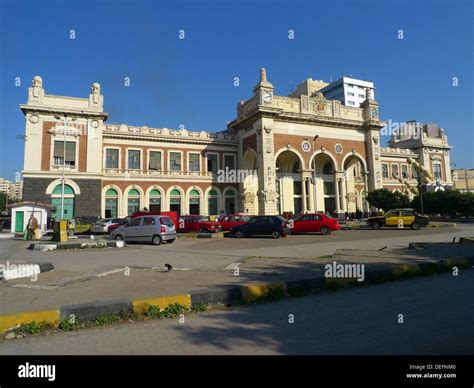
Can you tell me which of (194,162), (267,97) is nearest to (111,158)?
(194,162)

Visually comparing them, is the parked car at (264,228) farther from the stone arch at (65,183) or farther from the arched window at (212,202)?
the arched window at (212,202)

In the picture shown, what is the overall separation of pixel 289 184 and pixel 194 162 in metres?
13.3

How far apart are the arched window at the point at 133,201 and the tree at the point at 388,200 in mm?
29526

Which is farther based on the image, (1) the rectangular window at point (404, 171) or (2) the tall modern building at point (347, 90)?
(2) the tall modern building at point (347, 90)

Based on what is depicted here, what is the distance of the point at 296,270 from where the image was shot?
8.77m

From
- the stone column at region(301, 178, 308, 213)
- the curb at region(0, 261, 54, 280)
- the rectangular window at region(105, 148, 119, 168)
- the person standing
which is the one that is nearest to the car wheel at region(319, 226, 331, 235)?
the curb at region(0, 261, 54, 280)

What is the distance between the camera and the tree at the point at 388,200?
128ft

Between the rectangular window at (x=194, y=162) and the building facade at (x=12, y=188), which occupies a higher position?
the building facade at (x=12, y=188)

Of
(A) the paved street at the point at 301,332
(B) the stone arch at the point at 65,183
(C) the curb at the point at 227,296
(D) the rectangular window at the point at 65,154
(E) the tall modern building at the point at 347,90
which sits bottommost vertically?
(A) the paved street at the point at 301,332

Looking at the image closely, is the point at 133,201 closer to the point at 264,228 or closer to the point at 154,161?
the point at 154,161

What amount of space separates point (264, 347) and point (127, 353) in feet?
5.65

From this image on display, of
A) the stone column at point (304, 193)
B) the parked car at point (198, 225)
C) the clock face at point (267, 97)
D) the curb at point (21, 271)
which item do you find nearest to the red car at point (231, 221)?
the parked car at point (198, 225)
